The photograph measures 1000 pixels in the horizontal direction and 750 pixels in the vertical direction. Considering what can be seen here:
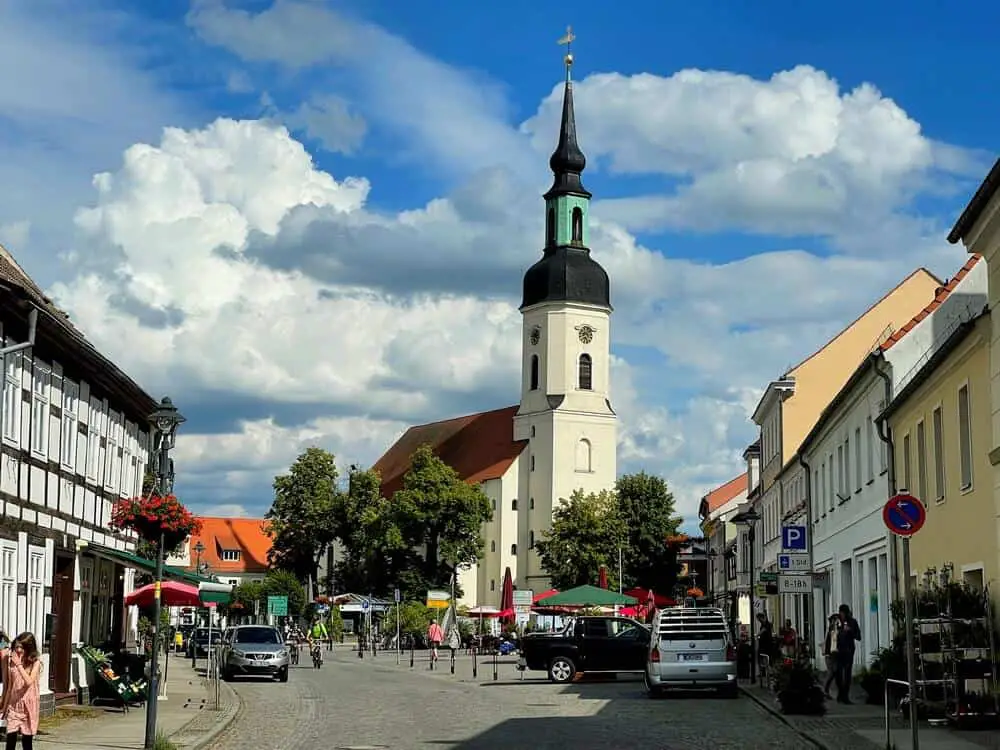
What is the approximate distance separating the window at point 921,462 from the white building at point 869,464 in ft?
0.13

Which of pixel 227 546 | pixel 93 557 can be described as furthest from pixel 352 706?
pixel 227 546

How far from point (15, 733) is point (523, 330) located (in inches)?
3646

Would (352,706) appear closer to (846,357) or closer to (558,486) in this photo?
(846,357)

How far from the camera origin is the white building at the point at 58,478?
22766 mm

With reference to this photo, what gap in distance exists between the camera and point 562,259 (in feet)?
342

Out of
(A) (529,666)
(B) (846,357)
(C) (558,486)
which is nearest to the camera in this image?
(A) (529,666)

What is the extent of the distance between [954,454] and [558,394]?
3220 inches

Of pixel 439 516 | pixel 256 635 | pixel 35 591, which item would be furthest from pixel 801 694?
pixel 439 516

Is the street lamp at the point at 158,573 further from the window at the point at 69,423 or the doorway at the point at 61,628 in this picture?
the doorway at the point at 61,628

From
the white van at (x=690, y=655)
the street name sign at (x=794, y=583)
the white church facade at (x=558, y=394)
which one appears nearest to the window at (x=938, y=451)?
the street name sign at (x=794, y=583)

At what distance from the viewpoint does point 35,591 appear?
2472 centimetres

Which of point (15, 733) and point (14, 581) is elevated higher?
point (14, 581)

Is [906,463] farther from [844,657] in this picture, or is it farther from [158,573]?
[158,573]

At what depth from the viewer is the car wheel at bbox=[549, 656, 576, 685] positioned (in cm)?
3853
